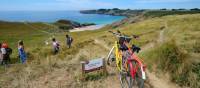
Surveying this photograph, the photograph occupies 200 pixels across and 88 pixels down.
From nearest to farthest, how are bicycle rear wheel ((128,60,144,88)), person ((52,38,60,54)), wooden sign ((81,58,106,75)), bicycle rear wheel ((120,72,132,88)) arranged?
bicycle rear wheel ((128,60,144,88)) < bicycle rear wheel ((120,72,132,88)) < wooden sign ((81,58,106,75)) < person ((52,38,60,54))

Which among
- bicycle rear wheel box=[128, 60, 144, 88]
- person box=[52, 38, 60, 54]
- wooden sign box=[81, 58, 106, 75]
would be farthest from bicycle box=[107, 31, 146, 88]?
person box=[52, 38, 60, 54]

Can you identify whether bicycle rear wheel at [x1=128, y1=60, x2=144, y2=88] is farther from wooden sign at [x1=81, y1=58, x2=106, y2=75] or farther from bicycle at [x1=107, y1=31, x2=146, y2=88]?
wooden sign at [x1=81, y1=58, x2=106, y2=75]

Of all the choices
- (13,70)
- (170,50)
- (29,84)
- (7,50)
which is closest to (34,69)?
(13,70)

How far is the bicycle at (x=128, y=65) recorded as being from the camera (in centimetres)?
1012

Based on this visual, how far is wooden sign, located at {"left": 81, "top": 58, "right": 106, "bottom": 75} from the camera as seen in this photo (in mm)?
13117

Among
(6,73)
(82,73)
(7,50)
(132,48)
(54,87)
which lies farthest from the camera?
(7,50)

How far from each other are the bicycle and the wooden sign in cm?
116

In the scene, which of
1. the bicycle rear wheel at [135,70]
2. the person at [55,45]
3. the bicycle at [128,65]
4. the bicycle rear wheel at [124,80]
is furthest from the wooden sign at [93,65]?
the person at [55,45]

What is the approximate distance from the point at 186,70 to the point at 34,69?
707cm

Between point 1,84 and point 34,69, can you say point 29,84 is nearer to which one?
point 1,84

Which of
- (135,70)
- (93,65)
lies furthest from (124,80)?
(135,70)

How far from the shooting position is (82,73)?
43.0 feet

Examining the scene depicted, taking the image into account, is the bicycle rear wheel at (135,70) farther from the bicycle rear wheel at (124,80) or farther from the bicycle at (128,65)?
the bicycle rear wheel at (124,80)

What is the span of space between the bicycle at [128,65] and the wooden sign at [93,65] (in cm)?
116
